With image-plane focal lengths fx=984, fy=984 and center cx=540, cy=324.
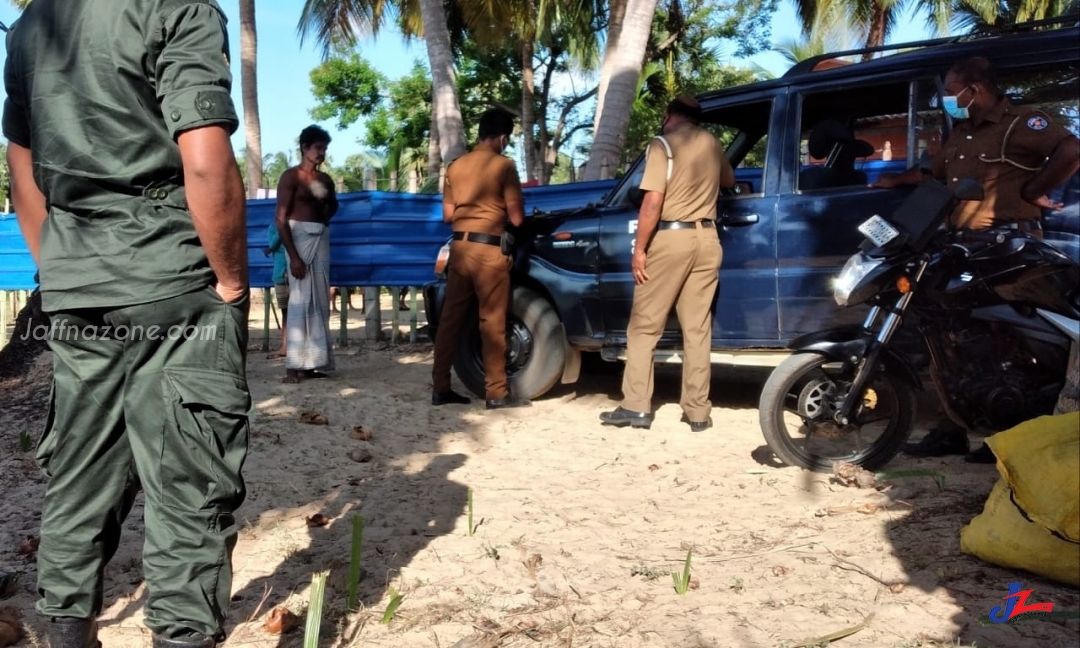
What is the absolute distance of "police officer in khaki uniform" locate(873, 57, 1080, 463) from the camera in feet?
15.3

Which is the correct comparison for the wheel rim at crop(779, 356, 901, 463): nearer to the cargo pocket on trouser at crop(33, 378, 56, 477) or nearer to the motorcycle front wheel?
the motorcycle front wheel

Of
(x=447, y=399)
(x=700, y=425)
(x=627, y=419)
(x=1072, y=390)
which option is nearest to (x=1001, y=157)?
(x=1072, y=390)

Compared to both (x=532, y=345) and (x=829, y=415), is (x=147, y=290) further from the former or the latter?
(x=532, y=345)

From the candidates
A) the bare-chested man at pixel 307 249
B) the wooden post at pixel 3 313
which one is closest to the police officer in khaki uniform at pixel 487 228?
the bare-chested man at pixel 307 249

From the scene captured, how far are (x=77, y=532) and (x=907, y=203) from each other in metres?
3.73

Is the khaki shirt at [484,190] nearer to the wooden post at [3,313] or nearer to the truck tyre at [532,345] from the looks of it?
the truck tyre at [532,345]

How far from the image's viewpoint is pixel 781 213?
5562 millimetres

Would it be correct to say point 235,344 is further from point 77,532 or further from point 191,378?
point 77,532

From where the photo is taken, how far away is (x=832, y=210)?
5.39 meters

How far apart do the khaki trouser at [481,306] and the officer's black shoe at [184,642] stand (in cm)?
412

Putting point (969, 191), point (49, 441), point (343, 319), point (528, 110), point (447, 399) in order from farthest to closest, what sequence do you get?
point (528, 110) → point (343, 319) → point (447, 399) → point (969, 191) → point (49, 441)

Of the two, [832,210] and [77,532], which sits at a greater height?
[832,210]

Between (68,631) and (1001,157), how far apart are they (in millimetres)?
4423

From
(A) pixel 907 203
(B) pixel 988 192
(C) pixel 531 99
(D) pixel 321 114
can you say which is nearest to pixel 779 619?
(A) pixel 907 203
